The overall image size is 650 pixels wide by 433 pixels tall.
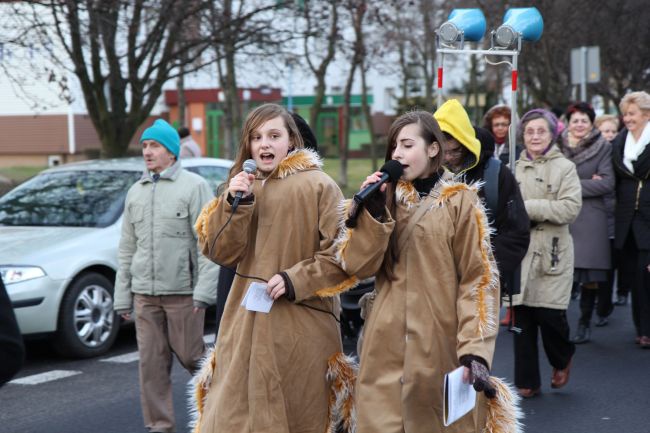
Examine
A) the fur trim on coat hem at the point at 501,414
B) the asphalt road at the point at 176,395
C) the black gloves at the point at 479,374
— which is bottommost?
the asphalt road at the point at 176,395

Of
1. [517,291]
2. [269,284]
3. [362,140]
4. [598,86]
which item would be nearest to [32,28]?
[517,291]

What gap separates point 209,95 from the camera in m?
50.9

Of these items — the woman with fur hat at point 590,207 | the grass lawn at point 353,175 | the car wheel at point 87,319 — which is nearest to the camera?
the car wheel at point 87,319

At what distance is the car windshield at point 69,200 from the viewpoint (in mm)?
8680

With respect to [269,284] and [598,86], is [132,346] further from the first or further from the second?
[598,86]

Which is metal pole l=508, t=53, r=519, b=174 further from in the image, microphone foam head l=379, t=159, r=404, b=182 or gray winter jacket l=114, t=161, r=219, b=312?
microphone foam head l=379, t=159, r=404, b=182

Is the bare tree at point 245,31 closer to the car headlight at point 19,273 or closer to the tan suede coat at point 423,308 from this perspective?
the car headlight at point 19,273

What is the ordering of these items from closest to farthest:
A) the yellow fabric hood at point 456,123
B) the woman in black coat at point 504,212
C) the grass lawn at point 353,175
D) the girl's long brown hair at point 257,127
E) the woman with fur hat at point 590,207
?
the girl's long brown hair at point 257,127, the yellow fabric hood at point 456,123, the woman in black coat at point 504,212, the woman with fur hat at point 590,207, the grass lawn at point 353,175

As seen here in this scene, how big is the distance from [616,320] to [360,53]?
9171mm

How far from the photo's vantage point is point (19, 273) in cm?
771

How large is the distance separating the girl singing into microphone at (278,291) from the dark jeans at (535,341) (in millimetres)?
2701

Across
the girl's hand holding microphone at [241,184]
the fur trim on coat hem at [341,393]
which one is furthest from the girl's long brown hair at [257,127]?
the fur trim on coat hem at [341,393]

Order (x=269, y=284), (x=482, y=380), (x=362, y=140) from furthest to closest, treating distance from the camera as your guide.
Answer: (x=362, y=140)
(x=269, y=284)
(x=482, y=380)

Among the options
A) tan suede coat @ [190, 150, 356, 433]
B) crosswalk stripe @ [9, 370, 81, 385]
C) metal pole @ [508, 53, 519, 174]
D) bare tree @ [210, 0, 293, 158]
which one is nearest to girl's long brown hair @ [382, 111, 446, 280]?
tan suede coat @ [190, 150, 356, 433]
